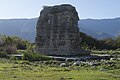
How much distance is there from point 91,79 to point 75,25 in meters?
18.6

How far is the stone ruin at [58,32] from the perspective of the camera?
3100 cm

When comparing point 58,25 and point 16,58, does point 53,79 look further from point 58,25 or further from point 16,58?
point 58,25

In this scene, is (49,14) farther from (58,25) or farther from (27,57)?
(27,57)

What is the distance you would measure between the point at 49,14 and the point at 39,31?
1.97 meters

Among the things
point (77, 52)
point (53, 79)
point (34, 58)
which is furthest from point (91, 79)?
point (77, 52)

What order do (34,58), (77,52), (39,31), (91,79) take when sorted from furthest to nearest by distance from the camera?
(39,31)
(77,52)
(34,58)
(91,79)

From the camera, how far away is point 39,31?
107ft

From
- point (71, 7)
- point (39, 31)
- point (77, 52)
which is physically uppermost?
point (71, 7)

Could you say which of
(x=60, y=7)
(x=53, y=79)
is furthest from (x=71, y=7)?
(x=53, y=79)

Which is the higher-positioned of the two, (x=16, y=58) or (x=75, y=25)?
(x=75, y=25)

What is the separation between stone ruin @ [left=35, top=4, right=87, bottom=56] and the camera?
102 feet

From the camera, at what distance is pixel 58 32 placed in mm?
31688

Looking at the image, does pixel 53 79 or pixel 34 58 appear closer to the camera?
pixel 53 79

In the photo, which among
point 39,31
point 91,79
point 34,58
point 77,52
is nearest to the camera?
point 91,79
